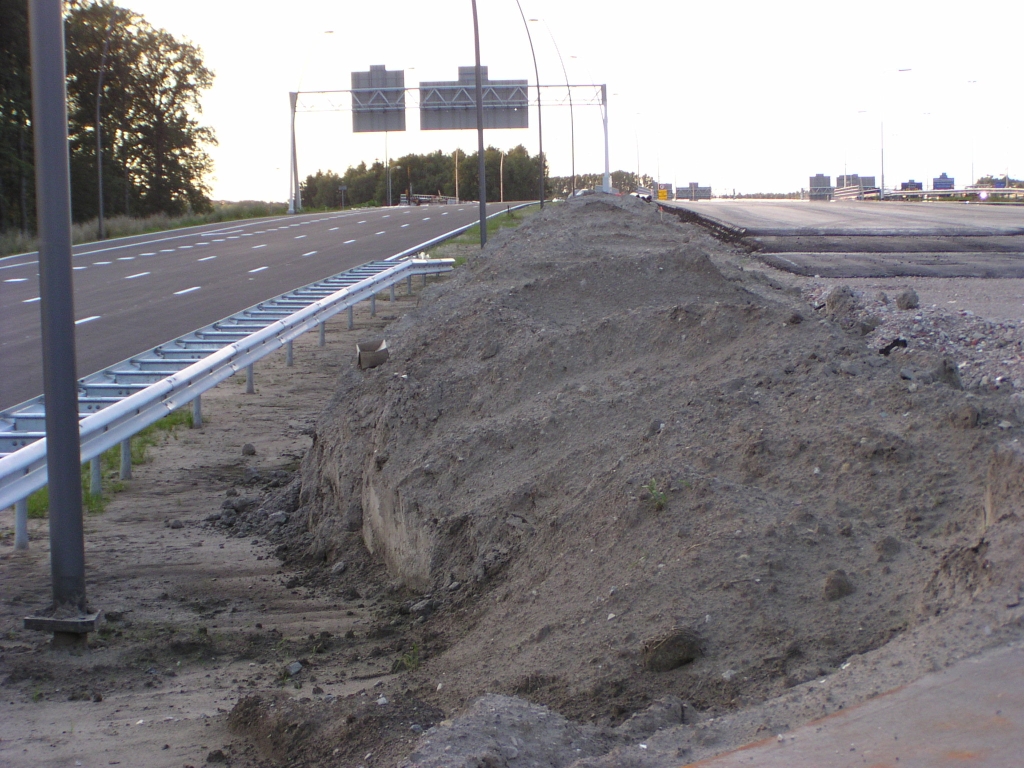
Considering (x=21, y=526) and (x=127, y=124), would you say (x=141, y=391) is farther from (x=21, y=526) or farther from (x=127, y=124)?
(x=127, y=124)

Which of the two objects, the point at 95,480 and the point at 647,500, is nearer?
the point at 647,500

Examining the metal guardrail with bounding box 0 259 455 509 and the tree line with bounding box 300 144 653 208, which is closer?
the metal guardrail with bounding box 0 259 455 509

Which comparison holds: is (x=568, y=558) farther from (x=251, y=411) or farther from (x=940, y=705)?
(x=251, y=411)

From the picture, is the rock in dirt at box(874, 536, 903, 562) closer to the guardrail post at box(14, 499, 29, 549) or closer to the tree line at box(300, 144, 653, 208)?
the guardrail post at box(14, 499, 29, 549)

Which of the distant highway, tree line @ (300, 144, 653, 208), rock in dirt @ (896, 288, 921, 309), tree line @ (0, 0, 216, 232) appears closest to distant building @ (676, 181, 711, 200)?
tree line @ (300, 144, 653, 208)

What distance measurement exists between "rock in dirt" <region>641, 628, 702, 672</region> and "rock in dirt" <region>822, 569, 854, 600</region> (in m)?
0.60

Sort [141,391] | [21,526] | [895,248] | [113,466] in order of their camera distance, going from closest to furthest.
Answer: [21,526]
[141,391]
[113,466]
[895,248]

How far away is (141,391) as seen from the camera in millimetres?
7863

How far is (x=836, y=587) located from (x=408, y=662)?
6.58 feet

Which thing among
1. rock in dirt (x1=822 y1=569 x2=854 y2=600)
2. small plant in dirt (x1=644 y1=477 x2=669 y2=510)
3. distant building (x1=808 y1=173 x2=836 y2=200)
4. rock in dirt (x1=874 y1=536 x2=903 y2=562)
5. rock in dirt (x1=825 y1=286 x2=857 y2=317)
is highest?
distant building (x1=808 y1=173 x2=836 y2=200)

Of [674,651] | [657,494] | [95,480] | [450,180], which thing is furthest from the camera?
[450,180]

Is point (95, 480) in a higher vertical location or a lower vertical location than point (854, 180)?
lower

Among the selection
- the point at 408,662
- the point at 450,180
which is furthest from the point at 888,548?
the point at 450,180

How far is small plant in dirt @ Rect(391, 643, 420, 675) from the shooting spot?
4513mm
